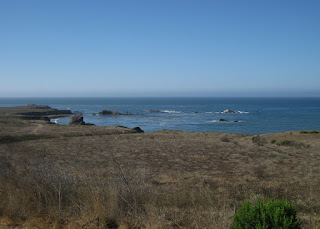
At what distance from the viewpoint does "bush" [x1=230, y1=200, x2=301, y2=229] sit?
450 cm

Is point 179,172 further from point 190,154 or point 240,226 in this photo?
point 240,226

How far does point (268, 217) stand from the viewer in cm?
464

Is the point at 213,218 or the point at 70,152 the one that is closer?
the point at 213,218

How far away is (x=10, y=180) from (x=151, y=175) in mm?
6613

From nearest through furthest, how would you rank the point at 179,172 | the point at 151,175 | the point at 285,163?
the point at 151,175 < the point at 179,172 < the point at 285,163

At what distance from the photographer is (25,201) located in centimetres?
639

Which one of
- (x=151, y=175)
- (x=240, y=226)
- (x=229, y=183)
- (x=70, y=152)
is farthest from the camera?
(x=70, y=152)

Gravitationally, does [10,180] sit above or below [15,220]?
above

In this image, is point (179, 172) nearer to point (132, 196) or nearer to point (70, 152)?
point (132, 196)

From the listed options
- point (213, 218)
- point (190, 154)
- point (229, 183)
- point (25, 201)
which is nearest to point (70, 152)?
point (190, 154)

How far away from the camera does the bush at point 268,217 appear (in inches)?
177

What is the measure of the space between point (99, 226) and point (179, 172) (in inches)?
325

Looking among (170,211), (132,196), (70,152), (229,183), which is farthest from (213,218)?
(70,152)

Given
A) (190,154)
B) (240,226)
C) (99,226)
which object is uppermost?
(240,226)
